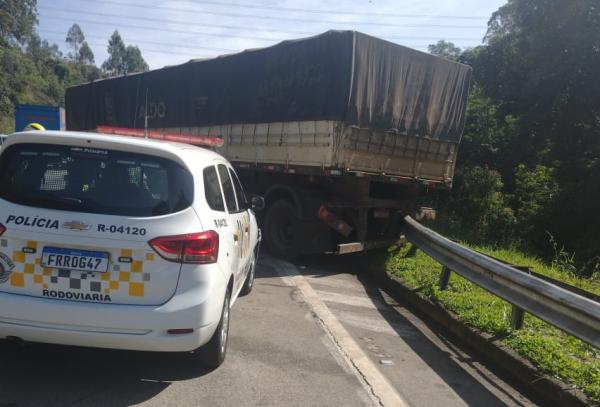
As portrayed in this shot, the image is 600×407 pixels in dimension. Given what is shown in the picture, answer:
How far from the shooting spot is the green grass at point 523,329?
168 inches

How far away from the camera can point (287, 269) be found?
8.31 metres

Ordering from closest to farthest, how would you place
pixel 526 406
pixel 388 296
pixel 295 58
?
pixel 526 406
pixel 388 296
pixel 295 58

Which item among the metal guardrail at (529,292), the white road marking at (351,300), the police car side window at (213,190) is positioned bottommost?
the white road marking at (351,300)

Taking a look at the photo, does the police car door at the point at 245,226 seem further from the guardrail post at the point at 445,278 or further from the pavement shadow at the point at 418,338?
the guardrail post at the point at 445,278

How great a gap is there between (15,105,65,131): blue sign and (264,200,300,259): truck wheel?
1669 centimetres

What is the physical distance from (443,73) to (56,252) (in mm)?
7821

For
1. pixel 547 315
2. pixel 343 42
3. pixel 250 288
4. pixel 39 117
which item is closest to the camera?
pixel 547 315

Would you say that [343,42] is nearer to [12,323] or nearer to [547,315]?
[547,315]

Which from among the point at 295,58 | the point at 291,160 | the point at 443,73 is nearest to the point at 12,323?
the point at 291,160

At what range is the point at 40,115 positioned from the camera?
22703 millimetres

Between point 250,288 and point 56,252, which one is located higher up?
point 56,252

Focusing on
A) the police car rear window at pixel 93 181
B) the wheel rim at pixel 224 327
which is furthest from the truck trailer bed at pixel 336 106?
the police car rear window at pixel 93 181

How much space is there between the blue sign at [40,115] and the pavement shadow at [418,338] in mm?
17480

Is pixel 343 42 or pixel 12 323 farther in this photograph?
pixel 343 42
